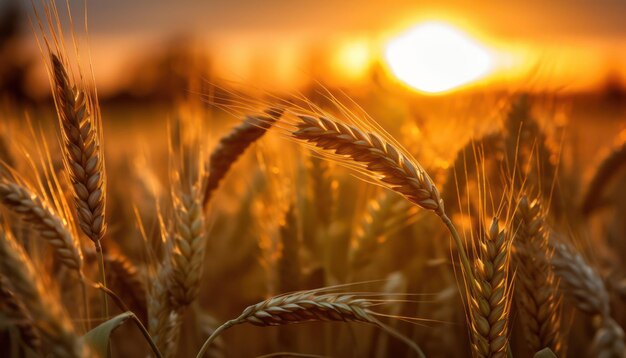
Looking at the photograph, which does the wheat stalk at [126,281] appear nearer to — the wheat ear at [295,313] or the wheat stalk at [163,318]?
the wheat stalk at [163,318]

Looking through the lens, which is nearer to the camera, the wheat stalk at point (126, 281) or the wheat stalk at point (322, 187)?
the wheat stalk at point (126, 281)

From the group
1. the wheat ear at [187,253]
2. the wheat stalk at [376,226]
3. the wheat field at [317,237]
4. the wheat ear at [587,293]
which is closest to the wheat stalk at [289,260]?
the wheat field at [317,237]

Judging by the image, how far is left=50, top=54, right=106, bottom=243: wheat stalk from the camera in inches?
46.1

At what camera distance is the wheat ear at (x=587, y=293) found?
1234 mm

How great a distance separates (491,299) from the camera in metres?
1.11

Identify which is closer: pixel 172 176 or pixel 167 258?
pixel 167 258

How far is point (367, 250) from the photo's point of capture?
175cm

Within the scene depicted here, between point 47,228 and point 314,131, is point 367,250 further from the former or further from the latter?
point 47,228

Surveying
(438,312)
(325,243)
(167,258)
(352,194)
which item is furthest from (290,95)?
(352,194)

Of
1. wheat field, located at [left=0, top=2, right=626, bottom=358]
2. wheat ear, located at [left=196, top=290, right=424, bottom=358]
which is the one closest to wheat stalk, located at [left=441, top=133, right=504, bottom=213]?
wheat field, located at [left=0, top=2, right=626, bottom=358]

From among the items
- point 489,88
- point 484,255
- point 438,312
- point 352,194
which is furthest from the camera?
point 352,194

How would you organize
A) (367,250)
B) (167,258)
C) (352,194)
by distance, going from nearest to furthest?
(167,258) < (367,250) < (352,194)

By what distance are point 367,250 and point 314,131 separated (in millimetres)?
674

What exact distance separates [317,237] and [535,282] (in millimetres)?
859
